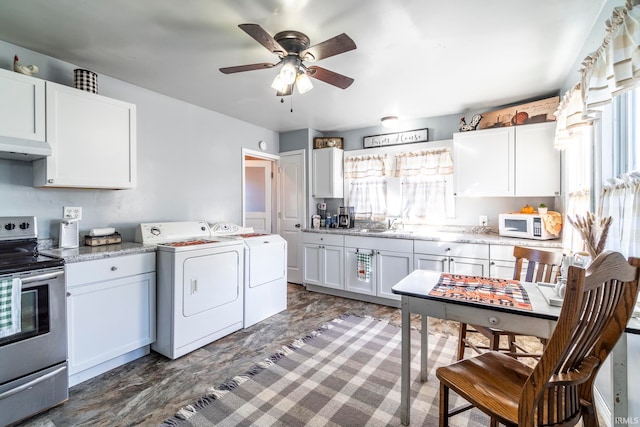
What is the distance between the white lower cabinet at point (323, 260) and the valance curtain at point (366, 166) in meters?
1.07

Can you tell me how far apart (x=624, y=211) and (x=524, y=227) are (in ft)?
5.29

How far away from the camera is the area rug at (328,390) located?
173 cm

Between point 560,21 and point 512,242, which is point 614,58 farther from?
point 512,242

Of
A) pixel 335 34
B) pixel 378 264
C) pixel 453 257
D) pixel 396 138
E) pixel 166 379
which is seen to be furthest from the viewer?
pixel 396 138

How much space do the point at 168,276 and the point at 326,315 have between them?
177 cm

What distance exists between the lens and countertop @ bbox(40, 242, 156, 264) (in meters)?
2.02

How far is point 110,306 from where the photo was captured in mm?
2213

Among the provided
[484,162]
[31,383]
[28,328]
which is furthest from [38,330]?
[484,162]

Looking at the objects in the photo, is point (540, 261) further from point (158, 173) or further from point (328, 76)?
point (158, 173)

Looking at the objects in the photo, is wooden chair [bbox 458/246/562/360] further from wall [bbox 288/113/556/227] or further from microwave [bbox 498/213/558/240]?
wall [bbox 288/113/556/227]

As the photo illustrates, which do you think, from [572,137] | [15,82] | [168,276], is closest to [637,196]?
[572,137]

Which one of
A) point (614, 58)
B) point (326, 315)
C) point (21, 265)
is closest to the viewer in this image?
point (614, 58)

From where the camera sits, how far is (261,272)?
3.23 meters

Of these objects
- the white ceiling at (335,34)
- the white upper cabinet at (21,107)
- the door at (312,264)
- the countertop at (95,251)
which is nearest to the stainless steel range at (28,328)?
the countertop at (95,251)
